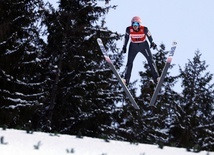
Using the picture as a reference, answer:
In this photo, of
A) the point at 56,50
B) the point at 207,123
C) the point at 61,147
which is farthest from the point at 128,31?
the point at 207,123

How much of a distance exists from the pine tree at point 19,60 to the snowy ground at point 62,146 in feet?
38.0

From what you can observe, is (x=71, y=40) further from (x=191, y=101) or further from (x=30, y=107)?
Result: (x=191, y=101)

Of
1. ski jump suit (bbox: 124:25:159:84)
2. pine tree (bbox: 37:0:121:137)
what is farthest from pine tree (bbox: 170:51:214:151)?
ski jump suit (bbox: 124:25:159:84)

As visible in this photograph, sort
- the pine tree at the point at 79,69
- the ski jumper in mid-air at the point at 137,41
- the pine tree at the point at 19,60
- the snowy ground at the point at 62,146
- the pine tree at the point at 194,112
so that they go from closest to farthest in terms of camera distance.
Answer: the snowy ground at the point at 62,146 < the ski jumper in mid-air at the point at 137,41 < the pine tree at the point at 19,60 < the pine tree at the point at 79,69 < the pine tree at the point at 194,112

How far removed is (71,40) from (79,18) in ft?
3.79

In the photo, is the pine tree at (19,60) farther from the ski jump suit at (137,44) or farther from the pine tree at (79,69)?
the ski jump suit at (137,44)

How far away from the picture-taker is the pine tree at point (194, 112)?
91.7 feet

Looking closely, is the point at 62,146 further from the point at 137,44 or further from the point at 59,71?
the point at 59,71

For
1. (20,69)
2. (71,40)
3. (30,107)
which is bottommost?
(30,107)

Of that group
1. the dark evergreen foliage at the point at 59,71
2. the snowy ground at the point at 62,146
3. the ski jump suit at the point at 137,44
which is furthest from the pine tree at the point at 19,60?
the snowy ground at the point at 62,146

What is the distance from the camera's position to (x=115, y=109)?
933 inches

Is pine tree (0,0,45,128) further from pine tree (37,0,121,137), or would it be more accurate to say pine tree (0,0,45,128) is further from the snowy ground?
the snowy ground

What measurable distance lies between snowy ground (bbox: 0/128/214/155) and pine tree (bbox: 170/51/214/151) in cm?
1879

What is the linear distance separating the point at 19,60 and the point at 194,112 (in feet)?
43.4
